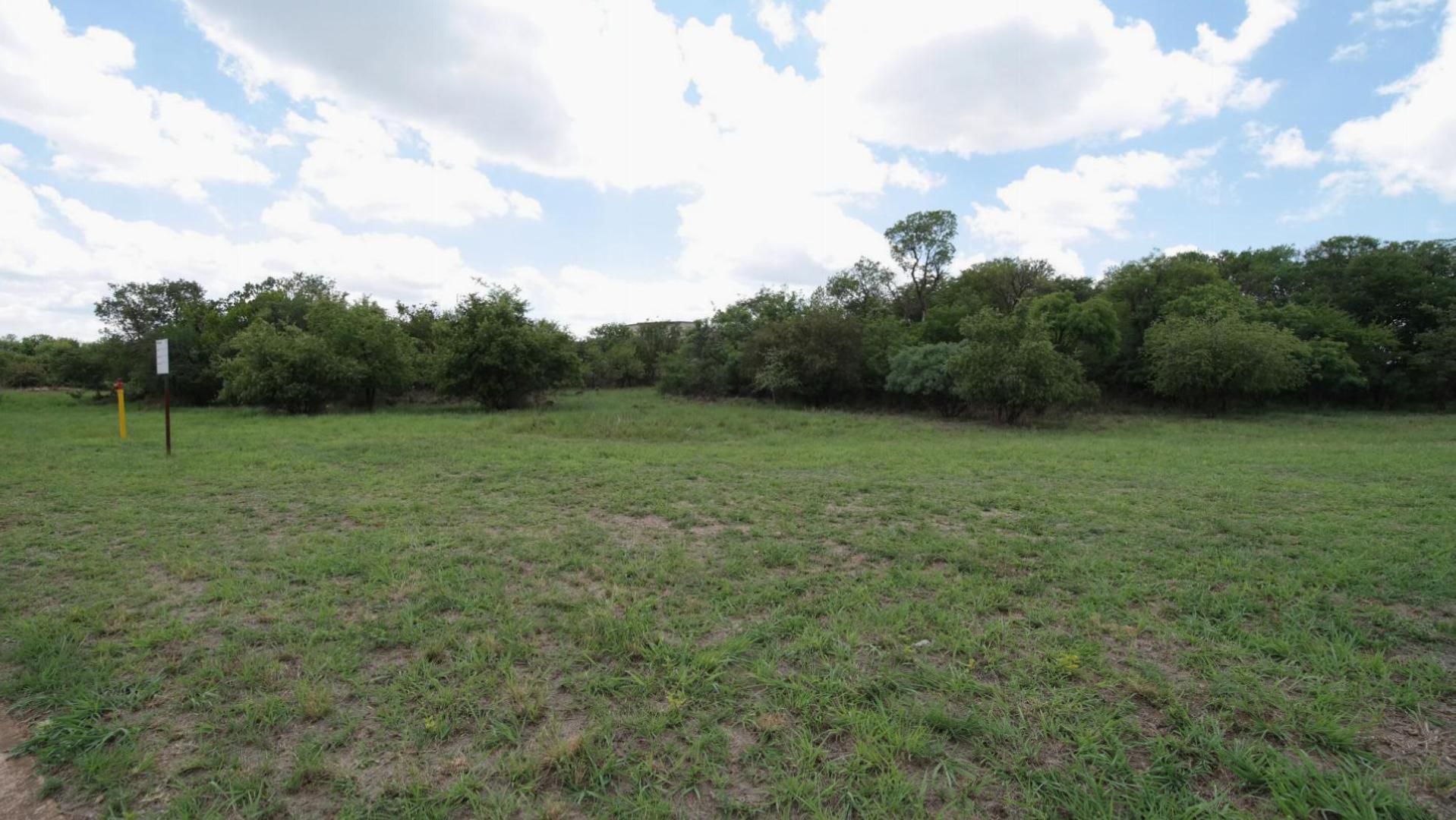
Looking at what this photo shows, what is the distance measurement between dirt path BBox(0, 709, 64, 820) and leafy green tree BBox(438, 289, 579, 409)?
68.6 ft

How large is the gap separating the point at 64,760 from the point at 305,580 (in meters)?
1.96

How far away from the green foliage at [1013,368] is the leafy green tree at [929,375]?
128 centimetres

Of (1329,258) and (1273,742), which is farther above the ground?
(1329,258)

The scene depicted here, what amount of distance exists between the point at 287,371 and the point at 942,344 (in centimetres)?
2452

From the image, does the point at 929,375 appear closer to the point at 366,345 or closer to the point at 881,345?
the point at 881,345

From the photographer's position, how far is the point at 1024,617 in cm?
376

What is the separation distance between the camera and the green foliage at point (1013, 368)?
64.1ft

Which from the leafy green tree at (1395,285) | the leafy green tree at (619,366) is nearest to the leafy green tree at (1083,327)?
the leafy green tree at (1395,285)

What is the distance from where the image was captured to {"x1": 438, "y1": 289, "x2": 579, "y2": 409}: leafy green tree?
22750mm

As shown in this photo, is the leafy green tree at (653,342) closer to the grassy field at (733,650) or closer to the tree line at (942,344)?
the tree line at (942,344)

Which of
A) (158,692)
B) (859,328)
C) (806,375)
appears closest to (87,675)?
(158,692)

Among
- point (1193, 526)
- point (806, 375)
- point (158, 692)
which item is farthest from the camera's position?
point (806, 375)

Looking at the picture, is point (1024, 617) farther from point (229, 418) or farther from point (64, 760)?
point (229, 418)

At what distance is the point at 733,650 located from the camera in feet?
11.0
